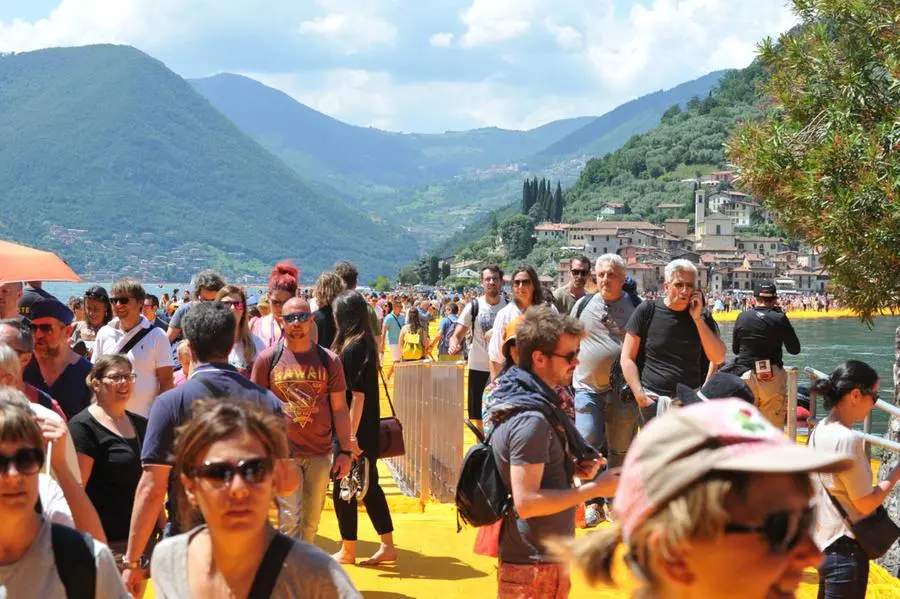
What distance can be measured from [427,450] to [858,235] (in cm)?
386

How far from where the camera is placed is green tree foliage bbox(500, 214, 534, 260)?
187000 mm

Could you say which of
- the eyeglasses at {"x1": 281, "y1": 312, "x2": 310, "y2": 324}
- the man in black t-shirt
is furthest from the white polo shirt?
the man in black t-shirt

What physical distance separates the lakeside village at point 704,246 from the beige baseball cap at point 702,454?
13489 cm

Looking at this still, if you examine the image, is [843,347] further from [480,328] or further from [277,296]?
[277,296]

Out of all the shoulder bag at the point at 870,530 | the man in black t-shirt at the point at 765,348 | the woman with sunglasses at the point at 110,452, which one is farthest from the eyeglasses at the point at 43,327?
the man in black t-shirt at the point at 765,348

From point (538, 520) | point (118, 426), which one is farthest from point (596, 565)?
point (118, 426)

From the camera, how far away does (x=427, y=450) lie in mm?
9531

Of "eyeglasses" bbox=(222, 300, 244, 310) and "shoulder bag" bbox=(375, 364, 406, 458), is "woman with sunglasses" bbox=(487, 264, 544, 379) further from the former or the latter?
"eyeglasses" bbox=(222, 300, 244, 310)

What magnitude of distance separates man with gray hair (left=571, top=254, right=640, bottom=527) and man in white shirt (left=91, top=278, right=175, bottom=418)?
2.82 meters

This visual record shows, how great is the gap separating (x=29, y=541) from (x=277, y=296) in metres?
4.71

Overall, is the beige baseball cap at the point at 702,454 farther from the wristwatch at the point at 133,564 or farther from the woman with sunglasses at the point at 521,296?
the woman with sunglasses at the point at 521,296

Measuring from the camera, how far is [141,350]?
A: 642 cm

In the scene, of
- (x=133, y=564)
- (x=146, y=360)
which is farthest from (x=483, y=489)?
(x=146, y=360)

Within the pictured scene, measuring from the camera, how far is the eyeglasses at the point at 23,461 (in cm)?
277
